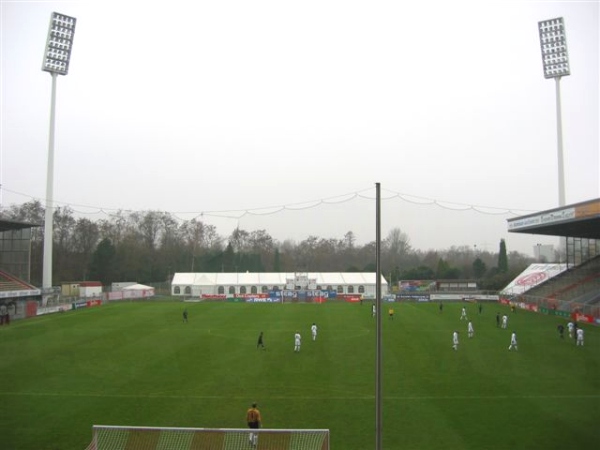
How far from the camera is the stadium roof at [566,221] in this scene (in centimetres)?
3006

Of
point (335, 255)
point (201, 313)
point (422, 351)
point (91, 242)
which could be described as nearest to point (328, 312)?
point (335, 255)

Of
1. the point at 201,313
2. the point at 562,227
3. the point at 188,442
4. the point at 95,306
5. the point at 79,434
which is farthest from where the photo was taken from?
the point at 95,306

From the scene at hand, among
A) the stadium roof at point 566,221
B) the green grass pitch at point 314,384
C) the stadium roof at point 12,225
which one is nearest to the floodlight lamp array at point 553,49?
the stadium roof at point 566,221

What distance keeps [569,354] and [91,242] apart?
159 ft

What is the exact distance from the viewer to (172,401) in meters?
15.0

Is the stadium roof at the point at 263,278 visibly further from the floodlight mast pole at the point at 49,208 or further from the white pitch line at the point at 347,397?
the white pitch line at the point at 347,397

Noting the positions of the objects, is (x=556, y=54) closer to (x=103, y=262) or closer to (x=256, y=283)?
(x=256, y=283)

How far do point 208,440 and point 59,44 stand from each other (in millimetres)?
47826

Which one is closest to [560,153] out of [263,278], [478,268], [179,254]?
[478,268]

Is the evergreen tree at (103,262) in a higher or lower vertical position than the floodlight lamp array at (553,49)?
lower

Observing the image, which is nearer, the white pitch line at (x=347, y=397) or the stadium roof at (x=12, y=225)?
the white pitch line at (x=347, y=397)

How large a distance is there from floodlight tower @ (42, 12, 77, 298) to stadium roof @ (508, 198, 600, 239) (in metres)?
43.2

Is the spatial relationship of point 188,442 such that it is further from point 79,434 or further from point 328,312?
point 328,312

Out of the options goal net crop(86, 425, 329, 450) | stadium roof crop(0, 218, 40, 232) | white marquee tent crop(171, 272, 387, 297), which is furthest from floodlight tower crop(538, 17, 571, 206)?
stadium roof crop(0, 218, 40, 232)
